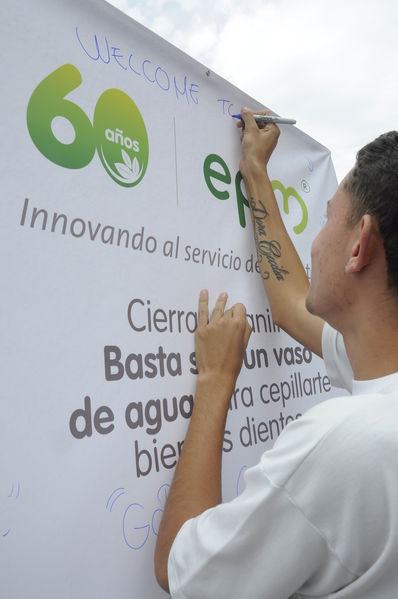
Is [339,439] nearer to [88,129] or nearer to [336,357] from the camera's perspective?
[336,357]

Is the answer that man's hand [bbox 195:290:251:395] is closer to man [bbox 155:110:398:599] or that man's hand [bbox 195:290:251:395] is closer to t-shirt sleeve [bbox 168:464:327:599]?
man [bbox 155:110:398:599]

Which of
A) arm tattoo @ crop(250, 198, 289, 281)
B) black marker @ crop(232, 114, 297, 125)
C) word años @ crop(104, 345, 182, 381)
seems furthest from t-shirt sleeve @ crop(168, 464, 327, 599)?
black marker @ crop(232, 114, 297, 125)

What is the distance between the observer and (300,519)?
Answer: 21.7 inches

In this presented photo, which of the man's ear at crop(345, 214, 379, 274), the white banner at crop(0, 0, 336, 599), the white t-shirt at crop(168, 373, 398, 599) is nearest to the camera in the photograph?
the white t-shirt at crop(168, 373, 398, 599)

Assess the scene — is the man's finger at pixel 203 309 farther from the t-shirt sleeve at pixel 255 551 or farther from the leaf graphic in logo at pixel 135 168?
the t-shirt sleeve at pixel 255 551

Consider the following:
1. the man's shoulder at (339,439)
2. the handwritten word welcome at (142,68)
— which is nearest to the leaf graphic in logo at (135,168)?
the handwritten word welcome at (142,68)

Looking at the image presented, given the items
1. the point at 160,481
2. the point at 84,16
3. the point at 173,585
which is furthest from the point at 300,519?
the point at 84,16

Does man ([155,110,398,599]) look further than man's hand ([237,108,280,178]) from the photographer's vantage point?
No

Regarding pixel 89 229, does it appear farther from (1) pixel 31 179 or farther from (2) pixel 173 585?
(2) pixel 173 585

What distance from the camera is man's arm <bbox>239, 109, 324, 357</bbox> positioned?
43.7 inches

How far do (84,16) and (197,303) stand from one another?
23.8 inches

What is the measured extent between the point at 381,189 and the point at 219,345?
1.41 ft

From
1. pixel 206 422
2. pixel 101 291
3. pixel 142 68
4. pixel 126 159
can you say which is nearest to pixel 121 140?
pixel 126 159

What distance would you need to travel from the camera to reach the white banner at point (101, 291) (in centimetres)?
65
